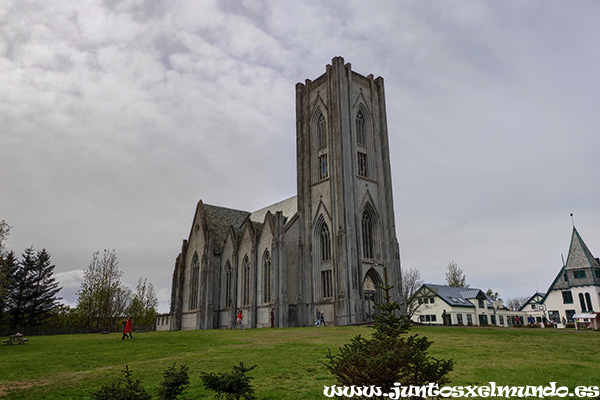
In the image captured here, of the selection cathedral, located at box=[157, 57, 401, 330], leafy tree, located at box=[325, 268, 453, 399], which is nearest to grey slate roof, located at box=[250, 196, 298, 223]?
cathedral, located at box=[157, 57, 401, 330]

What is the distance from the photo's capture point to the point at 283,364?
49.3 feet

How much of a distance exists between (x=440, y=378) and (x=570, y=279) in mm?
67418

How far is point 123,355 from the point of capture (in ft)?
64.8

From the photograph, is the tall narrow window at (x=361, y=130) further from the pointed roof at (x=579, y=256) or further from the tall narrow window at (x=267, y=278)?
the pointed roof at (x=579, y=256)

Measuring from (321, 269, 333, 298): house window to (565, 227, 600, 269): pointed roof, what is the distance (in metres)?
41.4

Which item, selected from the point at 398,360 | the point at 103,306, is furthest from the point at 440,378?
the point at 103,306

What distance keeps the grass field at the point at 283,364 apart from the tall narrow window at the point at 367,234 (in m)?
21.2

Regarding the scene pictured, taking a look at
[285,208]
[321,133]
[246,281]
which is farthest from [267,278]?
[321,133]

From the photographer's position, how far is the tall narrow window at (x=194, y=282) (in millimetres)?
56094

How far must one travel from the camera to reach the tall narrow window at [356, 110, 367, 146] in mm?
47919

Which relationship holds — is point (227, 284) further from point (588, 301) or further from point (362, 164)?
point (588, 301)

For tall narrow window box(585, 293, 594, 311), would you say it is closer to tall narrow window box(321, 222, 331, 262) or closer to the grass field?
tall narrow window box(321, 222, 331, 262)

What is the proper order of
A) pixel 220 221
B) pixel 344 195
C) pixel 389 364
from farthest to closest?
pixel 220 221, pixel 344 195, pixel 389 364

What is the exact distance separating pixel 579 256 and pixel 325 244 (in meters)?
42.1
